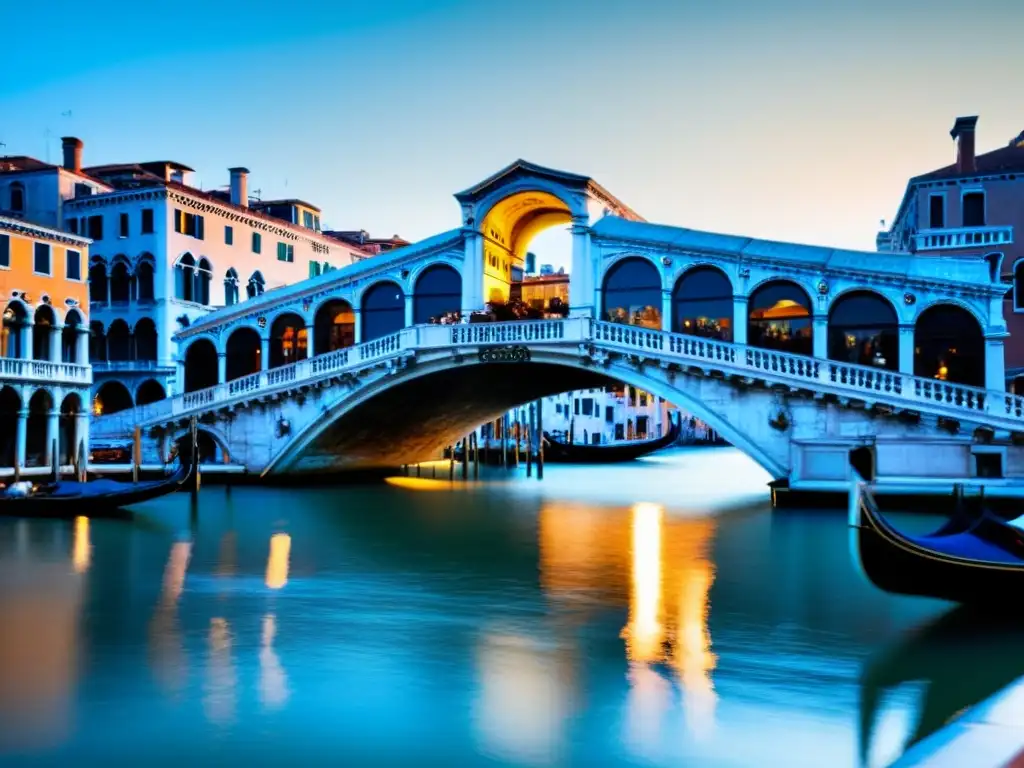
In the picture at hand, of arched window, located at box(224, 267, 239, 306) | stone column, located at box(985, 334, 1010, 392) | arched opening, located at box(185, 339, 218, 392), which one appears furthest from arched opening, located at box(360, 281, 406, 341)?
stone column, located at box(985, 334, 1010, 392)

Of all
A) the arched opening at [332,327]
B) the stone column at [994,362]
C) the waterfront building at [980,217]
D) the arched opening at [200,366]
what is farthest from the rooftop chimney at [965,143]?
the arched opening at [200,366]

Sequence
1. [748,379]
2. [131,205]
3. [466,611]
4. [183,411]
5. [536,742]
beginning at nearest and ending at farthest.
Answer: [536,742] < [466,611] < [748,379] < [183,411] < [131,205]

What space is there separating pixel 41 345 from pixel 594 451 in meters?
18.1

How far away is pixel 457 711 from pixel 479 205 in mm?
14846

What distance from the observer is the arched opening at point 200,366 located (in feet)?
73.3

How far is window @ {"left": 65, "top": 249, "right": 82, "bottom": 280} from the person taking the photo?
65.3 ft

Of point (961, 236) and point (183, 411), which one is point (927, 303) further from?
point (183, 411)

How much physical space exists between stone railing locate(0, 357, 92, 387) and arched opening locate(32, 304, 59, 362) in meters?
0.79

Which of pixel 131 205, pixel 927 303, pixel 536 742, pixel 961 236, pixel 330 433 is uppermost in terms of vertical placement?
pixel 131 205

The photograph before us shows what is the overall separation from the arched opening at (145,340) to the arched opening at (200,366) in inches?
123

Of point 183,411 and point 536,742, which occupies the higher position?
point 183,411

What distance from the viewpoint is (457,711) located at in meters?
5.53

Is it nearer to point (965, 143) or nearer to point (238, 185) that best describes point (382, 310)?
point (238, 185)

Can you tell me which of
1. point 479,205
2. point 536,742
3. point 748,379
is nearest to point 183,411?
point 479,205
